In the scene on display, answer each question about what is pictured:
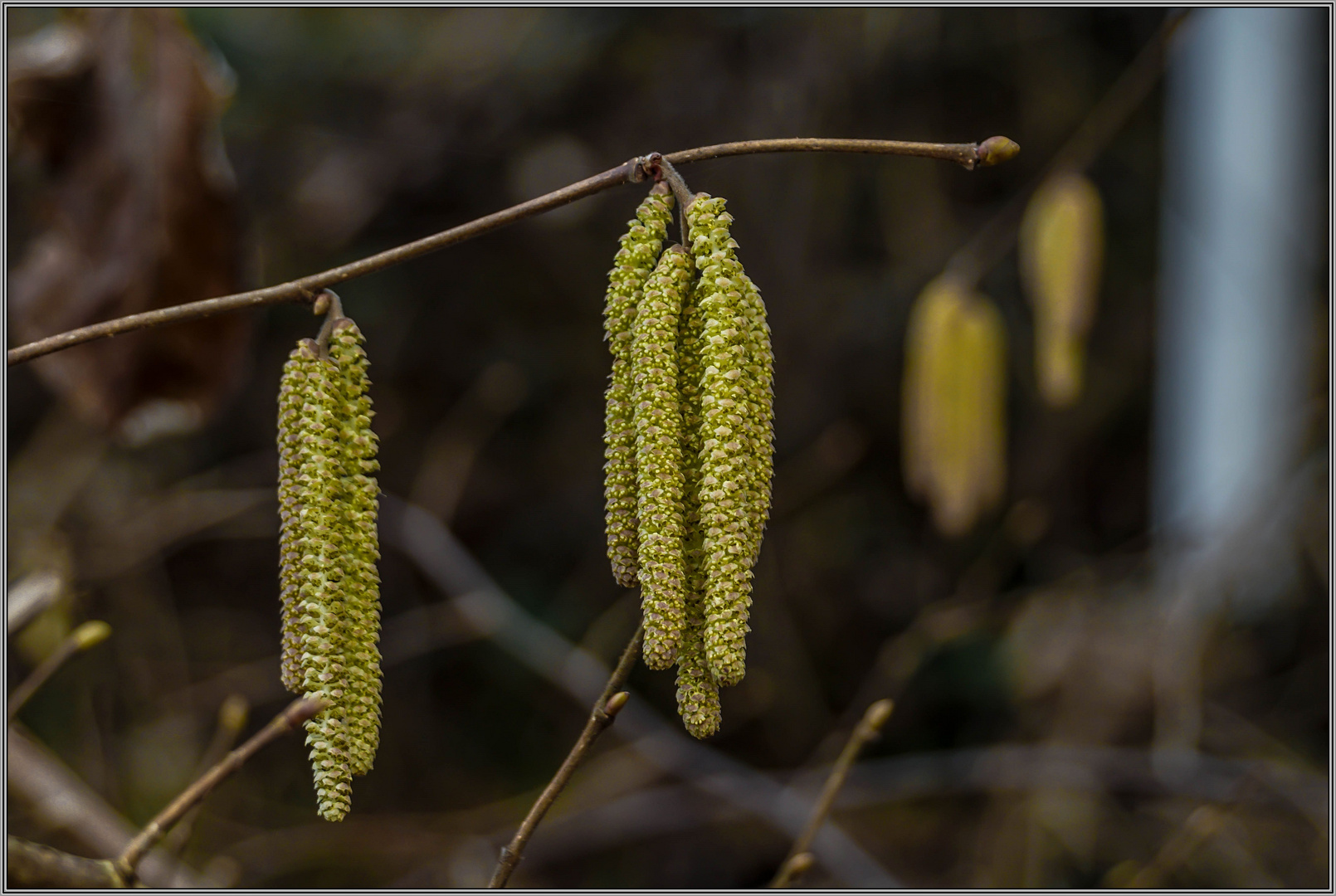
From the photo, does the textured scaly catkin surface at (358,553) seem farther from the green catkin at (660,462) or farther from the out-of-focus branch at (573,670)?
the out-of-focus branch at (573,670)

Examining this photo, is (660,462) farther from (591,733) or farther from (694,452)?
(591,733)

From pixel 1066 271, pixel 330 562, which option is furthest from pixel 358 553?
pixel 1066 271

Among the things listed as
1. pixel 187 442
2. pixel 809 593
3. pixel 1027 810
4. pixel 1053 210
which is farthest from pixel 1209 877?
pixel 187 442

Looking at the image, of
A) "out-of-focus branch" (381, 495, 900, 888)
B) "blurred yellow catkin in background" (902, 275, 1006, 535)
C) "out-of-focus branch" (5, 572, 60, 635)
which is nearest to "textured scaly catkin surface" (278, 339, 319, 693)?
"out-of-focus branch" (5, 572, 60, 635)

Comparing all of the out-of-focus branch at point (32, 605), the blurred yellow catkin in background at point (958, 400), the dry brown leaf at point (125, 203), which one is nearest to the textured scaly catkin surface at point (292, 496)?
the out-of-focus branch at point (32, 605)

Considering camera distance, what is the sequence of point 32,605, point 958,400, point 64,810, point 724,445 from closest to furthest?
point 724,445 → point 32,605 → point 64,810 → point 958,400

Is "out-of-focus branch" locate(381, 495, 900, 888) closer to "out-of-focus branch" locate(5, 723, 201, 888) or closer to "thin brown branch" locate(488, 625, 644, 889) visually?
"out-of-focus branch" locate(5, 723, 201, 888)

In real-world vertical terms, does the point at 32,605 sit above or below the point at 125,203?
below

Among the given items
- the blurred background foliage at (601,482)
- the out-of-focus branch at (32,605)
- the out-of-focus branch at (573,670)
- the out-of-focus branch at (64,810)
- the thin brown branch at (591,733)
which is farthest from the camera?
the blurred background foliage at (601,482)
